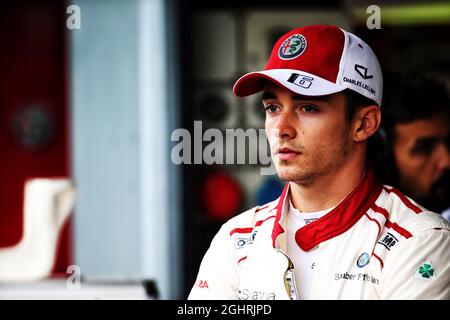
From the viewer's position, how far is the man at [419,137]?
2.63 metres

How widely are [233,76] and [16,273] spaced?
95.4 inches

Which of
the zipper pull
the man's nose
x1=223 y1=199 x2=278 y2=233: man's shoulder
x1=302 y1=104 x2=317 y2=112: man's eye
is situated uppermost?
x1=302 y1=104 x2=317 y2=112: man's eye

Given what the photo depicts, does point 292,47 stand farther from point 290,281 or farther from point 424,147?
point 424,147

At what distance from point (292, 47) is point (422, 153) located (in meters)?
1.09

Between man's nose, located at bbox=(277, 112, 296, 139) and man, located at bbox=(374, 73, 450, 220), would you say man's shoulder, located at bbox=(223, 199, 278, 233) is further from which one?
man, located at bbox=(374, 73, 450, 220)

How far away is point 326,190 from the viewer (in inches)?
69.2

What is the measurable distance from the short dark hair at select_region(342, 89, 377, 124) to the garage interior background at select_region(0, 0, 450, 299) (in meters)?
2.35

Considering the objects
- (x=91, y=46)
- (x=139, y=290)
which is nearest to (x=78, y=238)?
(x=91, y=46)

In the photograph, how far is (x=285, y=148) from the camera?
1706 millimetres

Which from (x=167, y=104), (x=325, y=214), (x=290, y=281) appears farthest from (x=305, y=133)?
(x=167, y=104)

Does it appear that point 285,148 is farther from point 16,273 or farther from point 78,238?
point 78,238

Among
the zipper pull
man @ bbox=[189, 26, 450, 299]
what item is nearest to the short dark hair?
man @ bbox=[189, 26, 450, 299]

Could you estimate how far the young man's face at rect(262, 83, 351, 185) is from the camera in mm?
1712

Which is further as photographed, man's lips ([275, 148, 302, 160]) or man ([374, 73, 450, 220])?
man ([374, 73, 450, 220])
